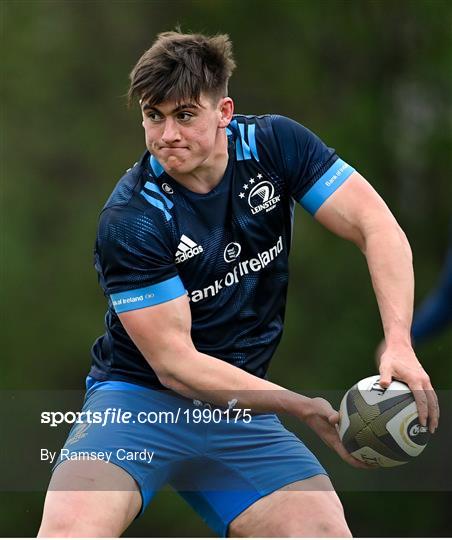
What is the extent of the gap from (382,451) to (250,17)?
781cm

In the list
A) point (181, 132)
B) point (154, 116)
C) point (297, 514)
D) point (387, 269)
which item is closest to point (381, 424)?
point (297, 514)

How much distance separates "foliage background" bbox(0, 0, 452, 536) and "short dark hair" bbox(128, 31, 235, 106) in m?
6.57

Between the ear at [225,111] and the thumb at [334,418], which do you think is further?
the ear at [225,111]

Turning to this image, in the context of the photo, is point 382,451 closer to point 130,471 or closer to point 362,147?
point 130,471

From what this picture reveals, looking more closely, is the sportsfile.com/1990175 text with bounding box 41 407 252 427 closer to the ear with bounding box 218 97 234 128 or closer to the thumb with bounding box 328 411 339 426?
the thumb with bounding box 328 411 339 426

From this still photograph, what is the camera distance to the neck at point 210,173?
4.97 m

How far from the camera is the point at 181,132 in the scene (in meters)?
4.77

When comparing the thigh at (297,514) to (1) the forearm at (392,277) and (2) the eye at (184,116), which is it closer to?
(1) the forearm at (392,277)

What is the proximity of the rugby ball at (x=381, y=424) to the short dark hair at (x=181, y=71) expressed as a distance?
1.34 m

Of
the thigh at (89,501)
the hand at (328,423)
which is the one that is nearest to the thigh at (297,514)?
the hand at (328,423)

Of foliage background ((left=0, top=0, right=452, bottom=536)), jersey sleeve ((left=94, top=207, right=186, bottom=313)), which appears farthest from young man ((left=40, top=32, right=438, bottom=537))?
foliage background ((left=0, top=0, right=452, bottom=536))

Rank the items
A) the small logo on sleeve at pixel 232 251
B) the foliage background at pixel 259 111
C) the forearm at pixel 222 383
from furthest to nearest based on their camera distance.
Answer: the foliage background at pixel 259 111 < the small logo on sleeve at pixel 232 251 < the forearm at pixel 222 383

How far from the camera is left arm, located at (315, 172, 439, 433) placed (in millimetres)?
4543

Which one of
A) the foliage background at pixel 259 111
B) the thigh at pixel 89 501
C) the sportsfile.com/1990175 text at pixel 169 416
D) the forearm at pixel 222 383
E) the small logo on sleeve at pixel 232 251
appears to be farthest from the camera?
the foliage background at pixel 259 111
